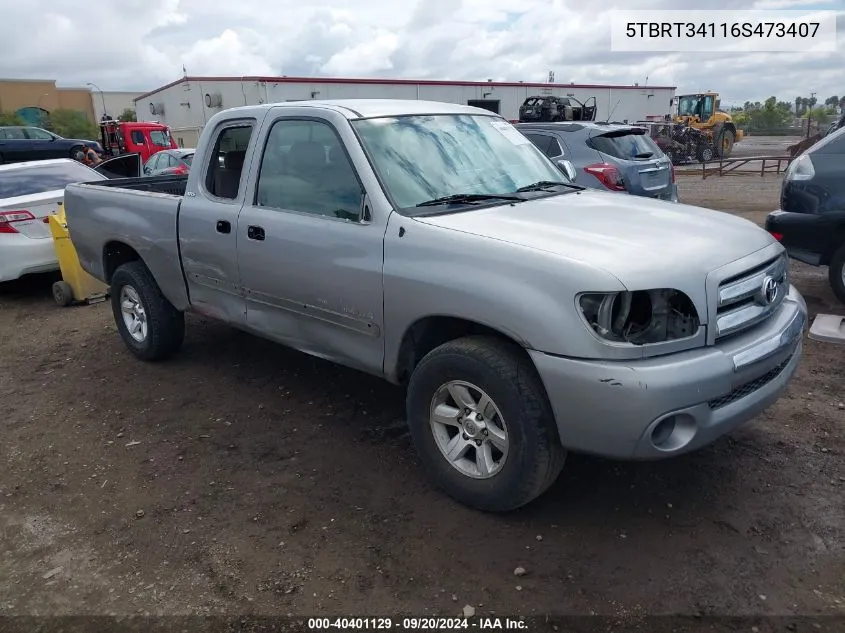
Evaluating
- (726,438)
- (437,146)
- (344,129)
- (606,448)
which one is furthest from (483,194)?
(726,438)

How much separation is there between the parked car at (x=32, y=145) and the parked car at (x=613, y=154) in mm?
17087

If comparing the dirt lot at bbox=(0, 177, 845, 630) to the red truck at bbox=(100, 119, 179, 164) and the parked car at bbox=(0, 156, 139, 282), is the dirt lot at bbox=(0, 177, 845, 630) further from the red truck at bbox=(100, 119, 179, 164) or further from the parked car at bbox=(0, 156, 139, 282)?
the red truck at bbox=(100, 119, 179, 164)

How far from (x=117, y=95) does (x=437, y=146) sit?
8323 centimetres

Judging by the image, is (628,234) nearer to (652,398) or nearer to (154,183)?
(652,398)

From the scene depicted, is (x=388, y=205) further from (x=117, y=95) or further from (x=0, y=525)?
(x=117, y=95)

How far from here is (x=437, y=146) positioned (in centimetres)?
393

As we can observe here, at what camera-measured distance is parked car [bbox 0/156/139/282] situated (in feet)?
25.0

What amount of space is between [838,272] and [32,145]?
75.4 ft

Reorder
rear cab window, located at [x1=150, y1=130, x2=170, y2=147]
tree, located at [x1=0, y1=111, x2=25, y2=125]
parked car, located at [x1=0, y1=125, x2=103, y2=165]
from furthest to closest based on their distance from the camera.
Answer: tree, located at [x1=0, y1=111, x2=25, y2=125], rear cab window, located at [x1=150, y1=130, x2=170, y2=147], parked car, located at [x1=0, y1=125, x2=103, y2=165]

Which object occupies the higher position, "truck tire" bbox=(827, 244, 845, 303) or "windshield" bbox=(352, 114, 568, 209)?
"windshield" bbox=(352, 114, 568, 209)

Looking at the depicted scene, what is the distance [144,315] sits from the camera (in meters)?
5.52

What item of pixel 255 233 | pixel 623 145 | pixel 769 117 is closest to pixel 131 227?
pixel 255 233

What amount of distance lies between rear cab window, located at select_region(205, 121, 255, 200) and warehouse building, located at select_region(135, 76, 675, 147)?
905 inches

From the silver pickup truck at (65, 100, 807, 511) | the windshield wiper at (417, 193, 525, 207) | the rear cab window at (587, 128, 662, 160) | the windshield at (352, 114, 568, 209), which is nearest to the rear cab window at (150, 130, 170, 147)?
the rear cab window at (587, 128, 662, 160)
